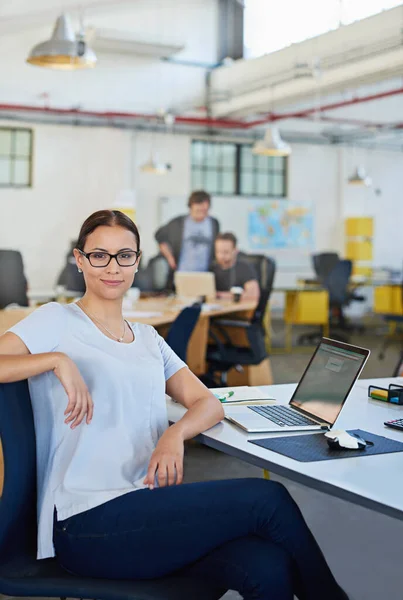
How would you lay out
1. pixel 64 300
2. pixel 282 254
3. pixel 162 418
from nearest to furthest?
1. pixel 162 418
2. pixel 64 300
3. pixel 282 254

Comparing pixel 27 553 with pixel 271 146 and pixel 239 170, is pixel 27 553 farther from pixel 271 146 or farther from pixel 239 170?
pixel 239 170

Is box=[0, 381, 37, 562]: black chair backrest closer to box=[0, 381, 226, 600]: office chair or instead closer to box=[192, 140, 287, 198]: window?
box=[0, 381, 226, 600]: office chair

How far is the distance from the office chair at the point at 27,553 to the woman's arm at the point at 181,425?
0.77 ft

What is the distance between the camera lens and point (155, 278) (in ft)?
26.2

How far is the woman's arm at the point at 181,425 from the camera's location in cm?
187

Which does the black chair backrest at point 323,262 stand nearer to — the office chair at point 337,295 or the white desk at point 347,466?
the office chair at point 337,295

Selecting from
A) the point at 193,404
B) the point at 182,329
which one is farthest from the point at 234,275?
the point at 193,404

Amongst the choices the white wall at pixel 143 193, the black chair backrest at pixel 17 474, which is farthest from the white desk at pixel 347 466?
the white wall at pixel 143 193

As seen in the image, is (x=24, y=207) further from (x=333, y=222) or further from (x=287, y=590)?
(x=287, y=590)

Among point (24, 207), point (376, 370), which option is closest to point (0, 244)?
point (24, 207)

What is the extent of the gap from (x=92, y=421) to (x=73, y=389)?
120mm

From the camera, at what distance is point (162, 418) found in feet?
6.68

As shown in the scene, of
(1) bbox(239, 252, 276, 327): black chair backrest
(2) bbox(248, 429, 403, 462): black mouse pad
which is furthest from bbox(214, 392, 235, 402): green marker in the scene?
(1) bbox(239, 252, 276, 327): black chair backrest

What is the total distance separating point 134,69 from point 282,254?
14.6 ft
